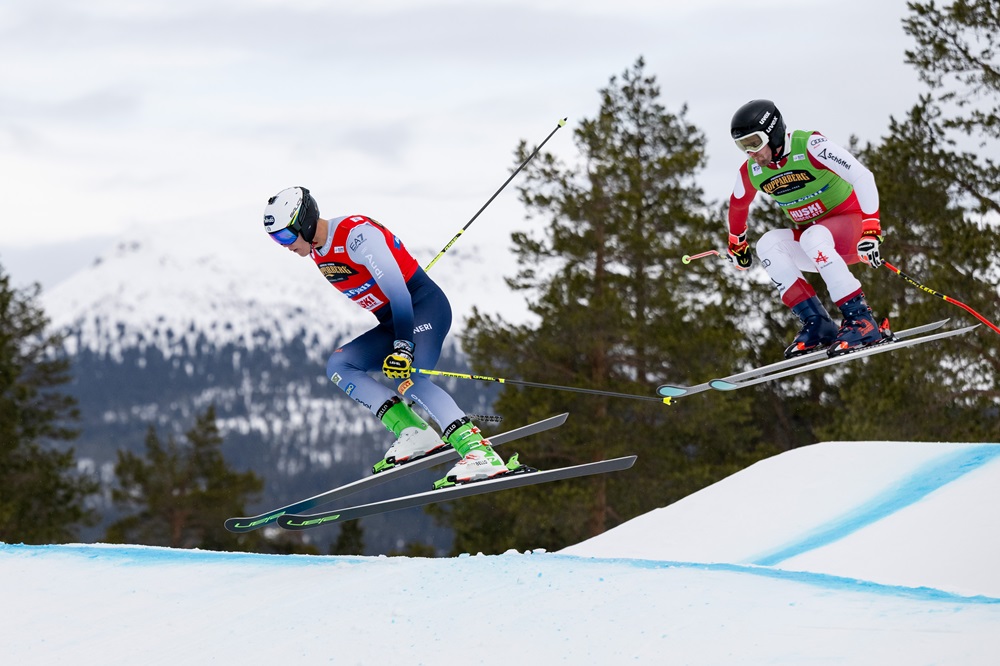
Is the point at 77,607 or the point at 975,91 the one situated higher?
the point at 975,91

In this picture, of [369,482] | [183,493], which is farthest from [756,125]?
[183,493]

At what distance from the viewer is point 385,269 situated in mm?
7457

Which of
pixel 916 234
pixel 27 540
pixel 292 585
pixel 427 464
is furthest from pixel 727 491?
pixel 27 540

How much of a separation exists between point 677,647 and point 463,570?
2.23 metres

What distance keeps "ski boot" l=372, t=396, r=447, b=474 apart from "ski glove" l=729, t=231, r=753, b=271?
2.81m

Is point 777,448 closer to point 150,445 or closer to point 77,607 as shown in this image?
point 77,607

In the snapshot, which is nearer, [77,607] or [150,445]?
[77,607]

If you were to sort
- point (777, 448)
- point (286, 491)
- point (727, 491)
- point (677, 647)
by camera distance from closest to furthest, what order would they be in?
point (677, 647), point (727, 491), point (777, 448), point (286, 491)

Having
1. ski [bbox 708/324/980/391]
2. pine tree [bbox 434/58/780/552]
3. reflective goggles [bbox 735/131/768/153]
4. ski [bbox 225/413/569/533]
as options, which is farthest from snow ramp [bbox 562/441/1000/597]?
pine tree [bbox 434/58/780/552]

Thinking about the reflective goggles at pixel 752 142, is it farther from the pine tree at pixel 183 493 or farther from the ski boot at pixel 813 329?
the pine tree at pixel 183 493

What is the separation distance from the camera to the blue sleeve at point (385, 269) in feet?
24.1

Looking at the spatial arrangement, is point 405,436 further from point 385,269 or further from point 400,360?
point 385,269

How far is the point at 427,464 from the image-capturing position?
26.3ft

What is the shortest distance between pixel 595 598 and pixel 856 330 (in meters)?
3.21
